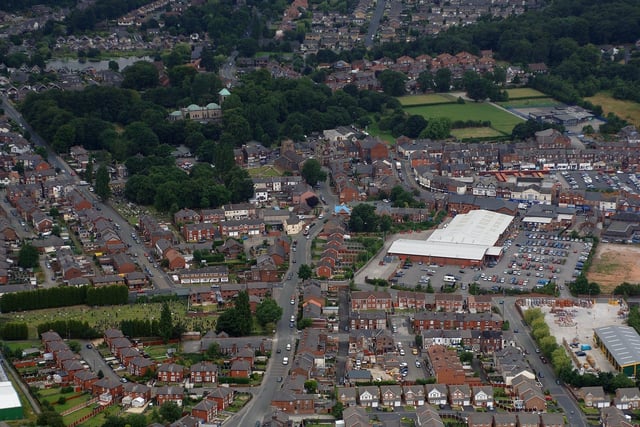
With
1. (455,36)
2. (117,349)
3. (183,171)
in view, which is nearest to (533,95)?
(455,36)

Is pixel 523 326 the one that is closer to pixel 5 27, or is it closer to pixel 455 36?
pixel 455 36

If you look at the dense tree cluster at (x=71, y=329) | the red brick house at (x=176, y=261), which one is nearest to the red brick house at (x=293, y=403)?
the dense tree cluster at (x=71, y=329)

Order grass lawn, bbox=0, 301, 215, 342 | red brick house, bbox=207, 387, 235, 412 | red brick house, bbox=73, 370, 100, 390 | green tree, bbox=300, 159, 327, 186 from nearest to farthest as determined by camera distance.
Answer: red brick house, bbox=207, 387, 235, 412, red brick house, bbox=73, 370, 100, 390, grass lawn, bbox=0, 301, 215, 342, green tree, bbox=300, 159, 327, 186

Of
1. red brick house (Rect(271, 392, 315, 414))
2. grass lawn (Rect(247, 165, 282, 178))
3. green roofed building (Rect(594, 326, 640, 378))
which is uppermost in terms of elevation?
red brick house (Rect(271, 392, 315, 414))

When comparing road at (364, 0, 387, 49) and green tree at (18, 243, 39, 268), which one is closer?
green tree at (18, 243, 39, 268)

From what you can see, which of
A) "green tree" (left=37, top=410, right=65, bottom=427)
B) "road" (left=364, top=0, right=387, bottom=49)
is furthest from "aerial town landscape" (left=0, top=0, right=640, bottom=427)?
"road" (left=364, top=0, right=387, bottom=49)

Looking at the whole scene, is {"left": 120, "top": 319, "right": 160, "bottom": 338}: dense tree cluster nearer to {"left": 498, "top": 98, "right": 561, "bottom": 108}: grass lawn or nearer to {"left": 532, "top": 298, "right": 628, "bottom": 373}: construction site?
{"left": 532, "top": 298, "right": 628, "bottom": 373}: construction site
